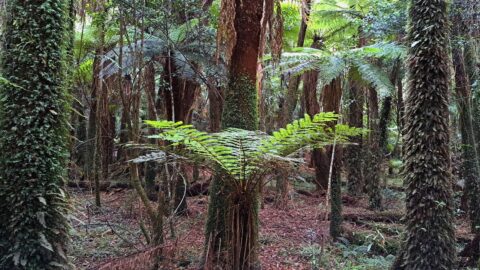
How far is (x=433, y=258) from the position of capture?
469 cm

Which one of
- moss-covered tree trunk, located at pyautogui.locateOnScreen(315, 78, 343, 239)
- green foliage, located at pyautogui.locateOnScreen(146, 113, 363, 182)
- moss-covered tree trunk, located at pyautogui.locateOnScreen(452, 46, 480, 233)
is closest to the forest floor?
moss-covered tree trunk, located at pyautogui.locateOnScreen(315, 78, 343, 239)

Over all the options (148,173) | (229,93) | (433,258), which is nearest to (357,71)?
(229,93)

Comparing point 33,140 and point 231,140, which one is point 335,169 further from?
point 33,140

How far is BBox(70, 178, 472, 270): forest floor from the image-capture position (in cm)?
544

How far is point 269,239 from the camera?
738cm

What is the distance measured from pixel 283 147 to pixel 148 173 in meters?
5.57

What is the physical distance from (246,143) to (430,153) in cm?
238

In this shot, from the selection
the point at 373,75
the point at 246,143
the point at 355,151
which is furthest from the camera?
the point at 355,151

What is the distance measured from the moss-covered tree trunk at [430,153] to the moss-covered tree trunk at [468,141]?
2.96m

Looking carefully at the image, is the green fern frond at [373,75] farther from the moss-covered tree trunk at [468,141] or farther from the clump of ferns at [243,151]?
the clump of ferns at [243,151]

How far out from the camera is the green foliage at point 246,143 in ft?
11.8

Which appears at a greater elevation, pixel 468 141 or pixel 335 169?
pixel 468 141

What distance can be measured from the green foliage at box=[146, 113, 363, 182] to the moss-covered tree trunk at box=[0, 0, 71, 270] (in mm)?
817

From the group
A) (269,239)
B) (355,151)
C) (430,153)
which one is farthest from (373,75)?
(355,151)
